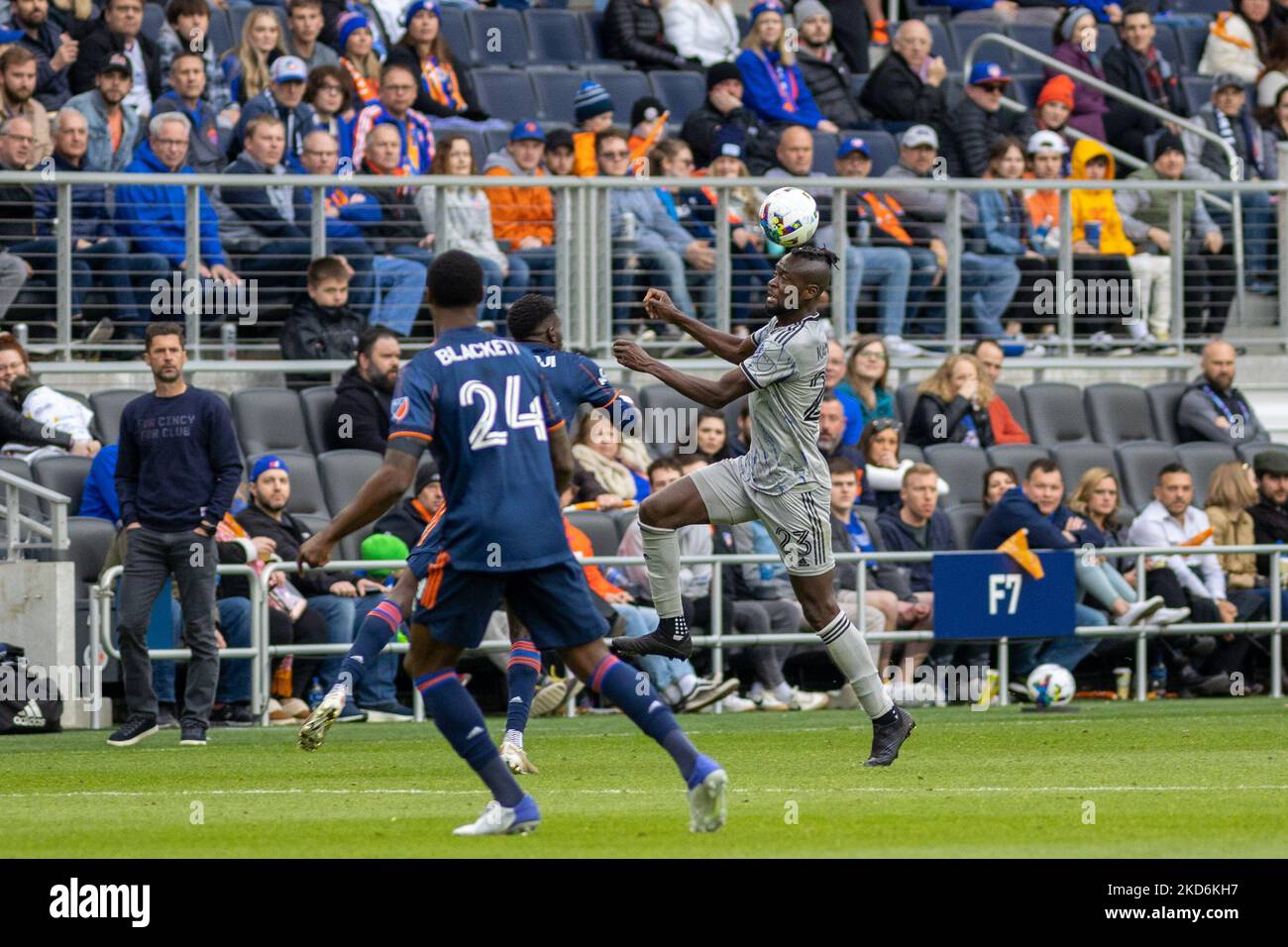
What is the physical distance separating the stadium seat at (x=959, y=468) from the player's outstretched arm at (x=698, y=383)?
709 centimetres

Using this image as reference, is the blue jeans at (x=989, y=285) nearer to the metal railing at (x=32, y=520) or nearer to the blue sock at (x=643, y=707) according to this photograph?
the metal railing at (x=32, y=520)

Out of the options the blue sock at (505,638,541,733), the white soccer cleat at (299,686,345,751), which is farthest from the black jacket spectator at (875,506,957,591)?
the white soccer cleat at (299,686,345,751)

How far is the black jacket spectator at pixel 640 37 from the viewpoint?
22.8 metres

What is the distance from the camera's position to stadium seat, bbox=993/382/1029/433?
65.2ft

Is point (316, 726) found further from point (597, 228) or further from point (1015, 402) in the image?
point (1015, 402)

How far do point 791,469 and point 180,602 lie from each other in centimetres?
445

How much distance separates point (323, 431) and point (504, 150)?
137 inches

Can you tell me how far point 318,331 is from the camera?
60.3ft

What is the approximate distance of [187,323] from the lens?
1820 cm

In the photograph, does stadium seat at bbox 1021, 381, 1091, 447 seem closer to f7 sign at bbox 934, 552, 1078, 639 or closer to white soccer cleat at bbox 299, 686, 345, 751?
f7 sign at bbox 934, 552, 1078, 639

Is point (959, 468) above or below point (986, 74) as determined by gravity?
below

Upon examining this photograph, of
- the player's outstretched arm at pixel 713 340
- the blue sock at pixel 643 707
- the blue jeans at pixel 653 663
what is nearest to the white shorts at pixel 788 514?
the player's outstretched arm at pixel 713 340

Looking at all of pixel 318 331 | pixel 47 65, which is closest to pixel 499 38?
pixel 47 65

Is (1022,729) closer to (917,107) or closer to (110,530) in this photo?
(110,530)
